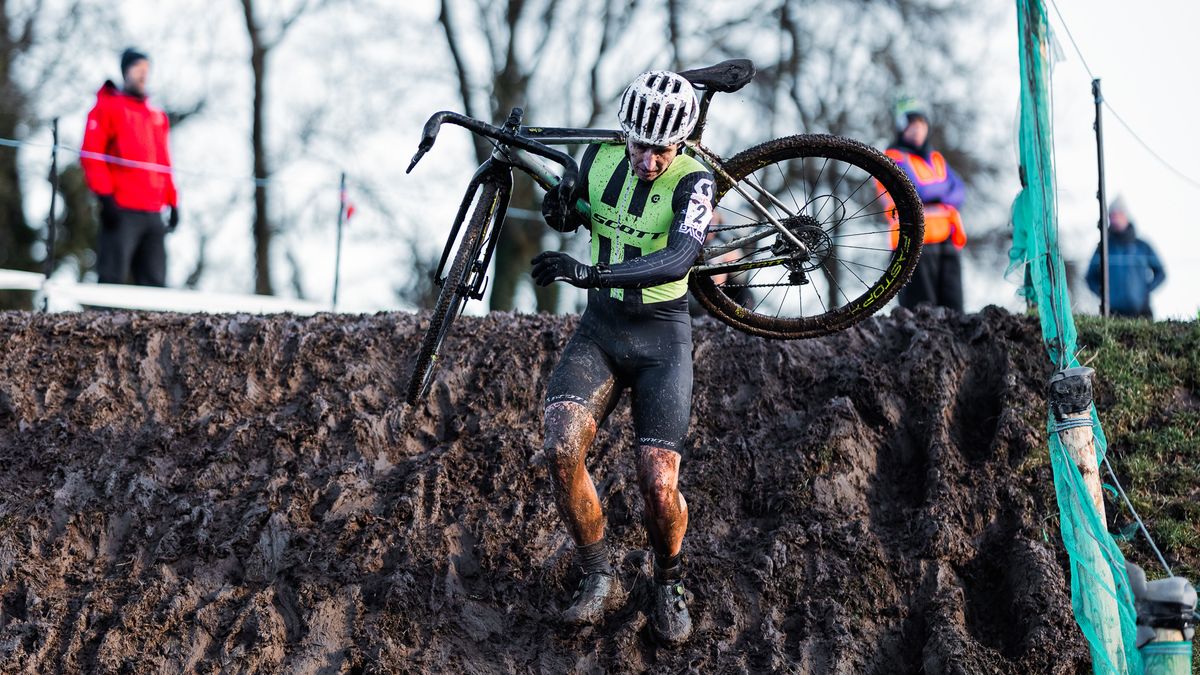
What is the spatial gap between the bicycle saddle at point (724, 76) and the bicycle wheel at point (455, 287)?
1.13m

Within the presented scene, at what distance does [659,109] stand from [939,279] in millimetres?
5647

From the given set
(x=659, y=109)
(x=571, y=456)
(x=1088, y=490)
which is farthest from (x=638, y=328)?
(x=1088, y=490)

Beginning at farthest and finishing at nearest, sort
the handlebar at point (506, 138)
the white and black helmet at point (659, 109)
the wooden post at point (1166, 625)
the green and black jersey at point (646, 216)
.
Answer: the handlebar at point (506, 138), the green and black jersey at point (646, 216), the white and black helmet at point (659, 109), the wooden post at point (1166, 625)

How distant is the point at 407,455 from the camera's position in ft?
25.4

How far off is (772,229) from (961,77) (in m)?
18.3

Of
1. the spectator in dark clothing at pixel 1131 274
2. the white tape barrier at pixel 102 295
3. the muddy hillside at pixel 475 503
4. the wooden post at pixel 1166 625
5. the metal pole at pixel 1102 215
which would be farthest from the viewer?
the spectator in dark clothing at pixel 1131 274

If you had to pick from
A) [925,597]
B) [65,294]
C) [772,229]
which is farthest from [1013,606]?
[65,294]

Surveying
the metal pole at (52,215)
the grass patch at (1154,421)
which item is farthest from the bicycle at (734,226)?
the metal pole at (52,215)

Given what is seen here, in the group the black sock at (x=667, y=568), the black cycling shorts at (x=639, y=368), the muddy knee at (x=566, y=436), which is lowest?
the black sock at (x=667, y=568)

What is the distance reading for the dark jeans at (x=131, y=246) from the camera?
980cm

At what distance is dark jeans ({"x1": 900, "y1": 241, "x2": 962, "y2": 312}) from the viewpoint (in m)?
10.3

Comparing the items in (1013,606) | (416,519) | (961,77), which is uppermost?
(961,77)

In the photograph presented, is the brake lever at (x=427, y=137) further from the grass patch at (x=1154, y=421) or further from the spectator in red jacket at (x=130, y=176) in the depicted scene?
the spectator in red jacket at (x=130, y=176)

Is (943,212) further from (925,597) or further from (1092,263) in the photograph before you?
(925,597)
